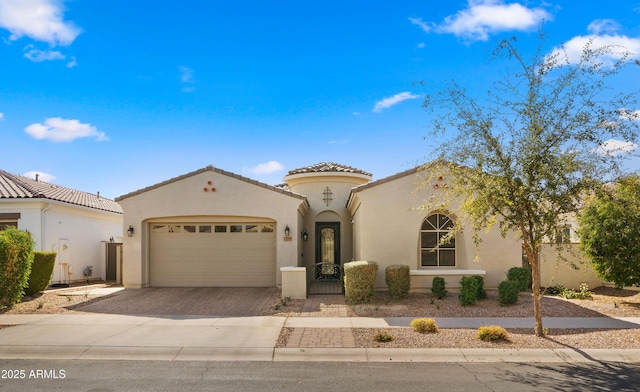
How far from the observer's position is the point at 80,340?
962 cm

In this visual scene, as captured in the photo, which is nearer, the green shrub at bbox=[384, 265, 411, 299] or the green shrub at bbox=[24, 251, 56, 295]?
the green shrub at bbox=[384, 265, 411, 299]

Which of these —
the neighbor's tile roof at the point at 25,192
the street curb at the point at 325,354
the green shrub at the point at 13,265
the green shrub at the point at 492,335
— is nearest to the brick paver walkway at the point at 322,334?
the street curb at the point at 325,354

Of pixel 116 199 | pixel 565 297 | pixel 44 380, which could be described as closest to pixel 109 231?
pixel 116 199

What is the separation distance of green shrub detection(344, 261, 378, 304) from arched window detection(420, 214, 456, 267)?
268 centimetres

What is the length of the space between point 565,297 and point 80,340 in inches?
524

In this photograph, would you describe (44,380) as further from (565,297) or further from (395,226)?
(565,297)

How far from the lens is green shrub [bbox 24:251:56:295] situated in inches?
593

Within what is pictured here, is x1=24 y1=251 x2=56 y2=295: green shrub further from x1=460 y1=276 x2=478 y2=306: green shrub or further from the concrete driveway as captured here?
x1=460 y1=276 x2=478 y2=306: green shrub

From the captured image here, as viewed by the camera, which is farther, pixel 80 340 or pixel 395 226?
pixel 395 226

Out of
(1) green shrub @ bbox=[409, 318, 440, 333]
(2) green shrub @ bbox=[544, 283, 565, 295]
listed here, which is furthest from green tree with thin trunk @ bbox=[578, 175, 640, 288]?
(1) green shrub @ bbox=[409, 318, 440, 333]

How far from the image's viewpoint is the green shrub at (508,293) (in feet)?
43.2

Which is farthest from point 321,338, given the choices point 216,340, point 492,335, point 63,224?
point 63,224

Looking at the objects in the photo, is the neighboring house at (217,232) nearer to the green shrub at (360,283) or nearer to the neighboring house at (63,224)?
the green shrub at (360,283)

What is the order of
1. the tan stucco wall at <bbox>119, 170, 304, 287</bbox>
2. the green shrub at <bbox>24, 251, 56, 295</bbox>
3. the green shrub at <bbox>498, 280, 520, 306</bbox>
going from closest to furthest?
the green shrub at <bbox>498, 280, 520, 306</bbox> → the green shrub at <bbox>24, 251, 56, 295</bbox> → the tan stucco wall at <bbox>119, 170, 304, 287</bbox>
